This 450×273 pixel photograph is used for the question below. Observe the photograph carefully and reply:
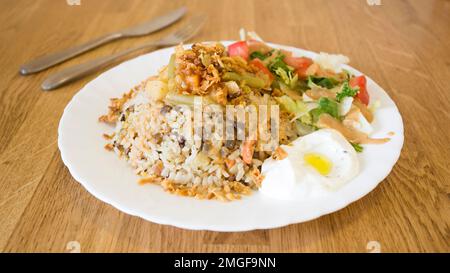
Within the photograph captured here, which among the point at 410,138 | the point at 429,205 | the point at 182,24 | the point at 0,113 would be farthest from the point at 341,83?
the point at 0,113

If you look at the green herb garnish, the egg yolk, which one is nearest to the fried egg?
the egg yolk

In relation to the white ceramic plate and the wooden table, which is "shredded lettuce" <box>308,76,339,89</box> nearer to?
the white ceramic plate

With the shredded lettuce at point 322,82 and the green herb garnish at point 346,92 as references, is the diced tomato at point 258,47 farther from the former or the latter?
the green herb garnish at point 346,92

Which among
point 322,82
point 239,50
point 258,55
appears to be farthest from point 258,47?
point 322,82

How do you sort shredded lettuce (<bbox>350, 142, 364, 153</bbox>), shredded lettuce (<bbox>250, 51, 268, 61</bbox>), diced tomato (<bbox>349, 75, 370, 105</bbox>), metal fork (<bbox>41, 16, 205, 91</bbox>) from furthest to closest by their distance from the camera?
metal fork (<bbox>41, 16, 205, 91</bbox>) < shredded lettuce (<bbox>250, 51, 268, 61</bbox>) < diced tomato (<bbox>349, 75, 370, 105</bbox>) < shredded lettuce (<bbox>350, 142, 364, 153</bbox>)

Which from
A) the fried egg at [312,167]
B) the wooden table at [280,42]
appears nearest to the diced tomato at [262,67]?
the fried egg at [312,167]

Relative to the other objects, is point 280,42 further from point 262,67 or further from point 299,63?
point 262,67

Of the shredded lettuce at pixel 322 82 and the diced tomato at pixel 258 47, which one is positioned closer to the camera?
the shredded lettuce at pixel 322 82
